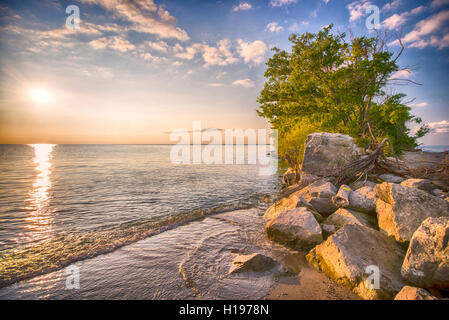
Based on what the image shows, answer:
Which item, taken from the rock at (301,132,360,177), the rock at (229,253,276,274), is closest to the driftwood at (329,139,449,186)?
the rock at (301,132,360,177)

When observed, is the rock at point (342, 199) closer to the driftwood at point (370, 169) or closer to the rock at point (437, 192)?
the driftwood at point (370, 169)

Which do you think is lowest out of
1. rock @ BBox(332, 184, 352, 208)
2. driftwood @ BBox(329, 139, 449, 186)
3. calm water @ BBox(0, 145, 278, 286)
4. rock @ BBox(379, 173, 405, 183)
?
calm water @ BBox(0, 145, 278, 286)

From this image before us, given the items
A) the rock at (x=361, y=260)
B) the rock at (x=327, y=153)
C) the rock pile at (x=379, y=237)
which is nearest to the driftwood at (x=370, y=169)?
the rock at (x=327, y=153)

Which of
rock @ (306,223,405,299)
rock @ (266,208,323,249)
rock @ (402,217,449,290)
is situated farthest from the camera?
rock @ (266,208,323,249)

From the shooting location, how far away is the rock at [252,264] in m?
4.60

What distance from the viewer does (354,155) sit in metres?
10.7

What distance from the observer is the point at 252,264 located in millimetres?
4668

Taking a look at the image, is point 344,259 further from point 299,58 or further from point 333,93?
point 299,58

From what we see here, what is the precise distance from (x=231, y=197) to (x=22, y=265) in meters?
9.67

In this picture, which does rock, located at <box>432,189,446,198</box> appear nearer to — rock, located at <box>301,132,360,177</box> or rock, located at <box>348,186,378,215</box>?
rock, located at <box>348,186,378,215</box>

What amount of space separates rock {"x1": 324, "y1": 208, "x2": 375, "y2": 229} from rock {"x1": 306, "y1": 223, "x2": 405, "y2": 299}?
3.12ft

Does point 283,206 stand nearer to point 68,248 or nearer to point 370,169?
point 370,169

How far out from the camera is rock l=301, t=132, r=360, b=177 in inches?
424
